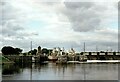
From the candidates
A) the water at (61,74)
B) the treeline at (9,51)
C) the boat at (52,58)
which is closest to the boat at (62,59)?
the boat at (52,58)

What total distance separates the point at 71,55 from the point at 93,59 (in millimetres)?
7139

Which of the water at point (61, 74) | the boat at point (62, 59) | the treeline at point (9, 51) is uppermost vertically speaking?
the treeline at point (9, 51)

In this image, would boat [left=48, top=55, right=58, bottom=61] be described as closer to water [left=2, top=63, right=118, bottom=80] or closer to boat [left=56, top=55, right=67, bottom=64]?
boat [left=56, top=55, right=67, bottom=64]

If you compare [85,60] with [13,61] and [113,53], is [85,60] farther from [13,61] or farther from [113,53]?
[13,61]

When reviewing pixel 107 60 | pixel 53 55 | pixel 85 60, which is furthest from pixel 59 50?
pixel 107 60

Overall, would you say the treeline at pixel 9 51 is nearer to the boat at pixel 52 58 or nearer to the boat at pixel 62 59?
the boat at pixel 52 58

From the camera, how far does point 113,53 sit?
73750 millimetres

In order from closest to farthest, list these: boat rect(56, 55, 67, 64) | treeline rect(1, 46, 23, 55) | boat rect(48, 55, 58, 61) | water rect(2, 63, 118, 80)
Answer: water rect(2, 63, 118, 80) < treeline rect(1, 46, 23, 55) < boat rect(56, 55, 67, 64) < boat rect(48, 55, 58, 61)

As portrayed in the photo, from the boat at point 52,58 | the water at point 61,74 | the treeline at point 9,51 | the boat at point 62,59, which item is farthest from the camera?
the boat at point 52,58

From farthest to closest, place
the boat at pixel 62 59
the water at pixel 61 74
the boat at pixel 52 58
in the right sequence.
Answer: the boat at pixel 52 58
the boat at pixel 62 59
the water at pixel 61 74

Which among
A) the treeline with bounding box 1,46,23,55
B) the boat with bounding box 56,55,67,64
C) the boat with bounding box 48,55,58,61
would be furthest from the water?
the boat with bounding box 48,55,58,61

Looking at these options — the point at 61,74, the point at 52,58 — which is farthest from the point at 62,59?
the point at 61,74

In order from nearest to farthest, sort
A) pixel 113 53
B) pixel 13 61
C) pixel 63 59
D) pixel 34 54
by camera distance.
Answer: pixel 13 61 → pixel 63 59 → pixel 34 54 → pixel 113 53

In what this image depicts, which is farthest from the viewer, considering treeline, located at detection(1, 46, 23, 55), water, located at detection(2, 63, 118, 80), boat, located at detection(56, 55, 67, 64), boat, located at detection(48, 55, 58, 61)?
boat, located at detection(48, 55, 58, 61)
